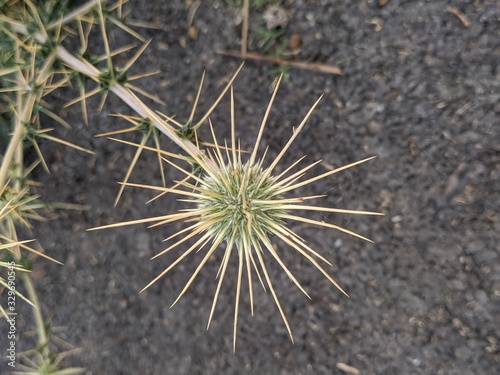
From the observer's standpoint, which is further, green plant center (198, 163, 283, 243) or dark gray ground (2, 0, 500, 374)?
dark gray ground (2, 0, 500, 374)

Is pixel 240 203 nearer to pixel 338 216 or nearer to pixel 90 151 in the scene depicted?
pixel 338 216

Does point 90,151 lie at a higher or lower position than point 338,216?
higher

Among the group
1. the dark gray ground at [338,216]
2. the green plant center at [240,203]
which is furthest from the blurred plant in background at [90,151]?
the dark gray ground at [338,216]

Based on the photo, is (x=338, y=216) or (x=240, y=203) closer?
(x=240, y=203)

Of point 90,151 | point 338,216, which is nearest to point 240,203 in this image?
point 338,216

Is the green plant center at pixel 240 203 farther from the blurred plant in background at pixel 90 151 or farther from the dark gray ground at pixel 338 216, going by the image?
the dark gray ground at pixel 338 216

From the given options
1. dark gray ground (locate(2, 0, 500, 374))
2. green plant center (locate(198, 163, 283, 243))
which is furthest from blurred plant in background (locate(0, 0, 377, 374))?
dark gray ground (locate(2, 0, 500, 374))

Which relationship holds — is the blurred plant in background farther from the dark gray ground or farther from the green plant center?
the dark gray ground

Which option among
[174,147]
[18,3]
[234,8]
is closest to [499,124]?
[234,8]

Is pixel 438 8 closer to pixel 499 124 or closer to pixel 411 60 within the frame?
pixel 411 60
